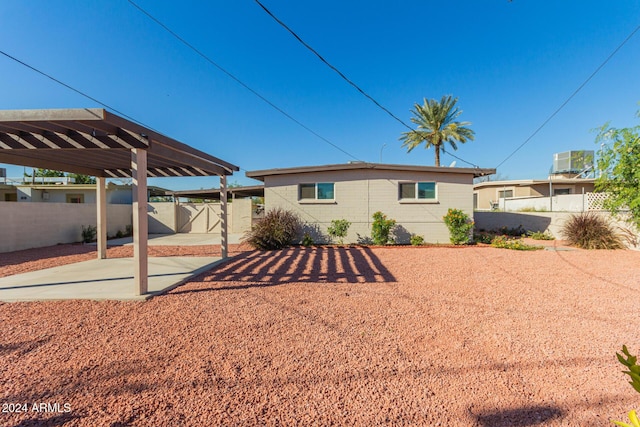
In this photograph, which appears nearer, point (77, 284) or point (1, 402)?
point (1, 402)

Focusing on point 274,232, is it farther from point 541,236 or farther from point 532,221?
point 532,221

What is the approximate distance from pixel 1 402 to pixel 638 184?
1456 cm

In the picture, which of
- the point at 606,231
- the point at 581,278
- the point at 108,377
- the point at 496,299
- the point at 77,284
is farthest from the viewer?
the point at 606,231

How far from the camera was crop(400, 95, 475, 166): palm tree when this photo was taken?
18.2 meters

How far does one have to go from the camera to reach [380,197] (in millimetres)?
10766

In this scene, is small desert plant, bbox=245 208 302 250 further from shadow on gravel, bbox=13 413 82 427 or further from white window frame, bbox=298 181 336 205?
shadow on gravel, bbox=13 413 82 427

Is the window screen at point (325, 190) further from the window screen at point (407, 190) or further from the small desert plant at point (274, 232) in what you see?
the window screen at point (407, 190)

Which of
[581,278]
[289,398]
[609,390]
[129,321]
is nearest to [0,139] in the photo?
[129,321]

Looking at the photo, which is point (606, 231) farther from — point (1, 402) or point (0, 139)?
point (0, 139)

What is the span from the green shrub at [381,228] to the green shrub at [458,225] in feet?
7.17

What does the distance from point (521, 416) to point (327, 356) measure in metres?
1.64

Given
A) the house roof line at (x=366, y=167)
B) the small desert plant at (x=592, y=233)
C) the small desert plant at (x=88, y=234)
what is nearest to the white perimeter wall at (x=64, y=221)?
the small desert plant at (x=88, y=234)

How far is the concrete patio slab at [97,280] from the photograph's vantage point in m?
4.46

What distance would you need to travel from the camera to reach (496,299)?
14.4 feet
